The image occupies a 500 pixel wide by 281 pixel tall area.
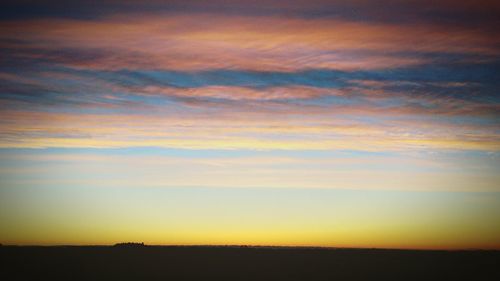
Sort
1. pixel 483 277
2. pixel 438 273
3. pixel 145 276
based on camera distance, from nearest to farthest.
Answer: pixel 145 276
pixel 483 277
pixel 438 273

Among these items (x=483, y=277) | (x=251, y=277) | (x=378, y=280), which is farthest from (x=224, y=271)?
(x=483, y=277)

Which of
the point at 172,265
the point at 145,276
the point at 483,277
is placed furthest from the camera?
the point at 172,265

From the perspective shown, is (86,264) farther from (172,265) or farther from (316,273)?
(316,273)

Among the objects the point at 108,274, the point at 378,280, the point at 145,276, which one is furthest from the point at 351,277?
the point at 108,274

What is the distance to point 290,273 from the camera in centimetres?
4097

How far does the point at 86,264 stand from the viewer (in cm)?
4628

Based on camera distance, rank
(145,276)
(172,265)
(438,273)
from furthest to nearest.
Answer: (172,265) → (438,273) → (145,276)

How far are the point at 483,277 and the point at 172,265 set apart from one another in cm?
2341

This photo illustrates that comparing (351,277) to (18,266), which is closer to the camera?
(351,277)

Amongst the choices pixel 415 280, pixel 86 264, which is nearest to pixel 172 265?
pixel 86 264

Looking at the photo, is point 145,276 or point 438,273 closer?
point 145,276

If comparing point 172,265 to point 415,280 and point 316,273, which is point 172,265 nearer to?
point 316,273

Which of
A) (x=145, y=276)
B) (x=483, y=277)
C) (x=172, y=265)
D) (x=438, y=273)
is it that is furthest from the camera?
(x=172, y=265)

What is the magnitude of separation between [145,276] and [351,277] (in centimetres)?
1377
